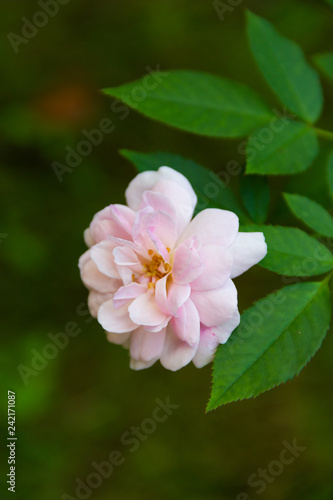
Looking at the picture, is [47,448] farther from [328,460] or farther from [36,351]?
[328,460]

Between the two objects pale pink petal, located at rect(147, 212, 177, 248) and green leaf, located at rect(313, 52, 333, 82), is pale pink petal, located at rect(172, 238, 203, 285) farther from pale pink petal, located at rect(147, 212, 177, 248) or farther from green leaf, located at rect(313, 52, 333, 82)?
green leaf, located at rect(313, 52, 333, 82)

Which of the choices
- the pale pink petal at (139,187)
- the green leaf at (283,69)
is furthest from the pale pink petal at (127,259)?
the green leaf at (283,69)

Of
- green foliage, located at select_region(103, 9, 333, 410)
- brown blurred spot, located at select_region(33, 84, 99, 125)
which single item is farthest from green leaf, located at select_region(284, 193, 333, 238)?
brown blurred spot, located at select_region(33, 84, 99, 125)

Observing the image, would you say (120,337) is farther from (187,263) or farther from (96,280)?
(187,263)

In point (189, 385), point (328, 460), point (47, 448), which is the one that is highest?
point (47, 448)

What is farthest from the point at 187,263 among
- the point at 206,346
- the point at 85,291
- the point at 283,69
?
the point at 85,291

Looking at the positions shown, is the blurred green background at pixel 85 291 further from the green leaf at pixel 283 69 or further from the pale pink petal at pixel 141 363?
the pale pink petal at pixel 141 363

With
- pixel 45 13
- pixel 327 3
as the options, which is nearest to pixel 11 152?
pixel 45 13
